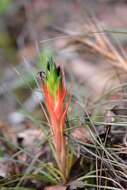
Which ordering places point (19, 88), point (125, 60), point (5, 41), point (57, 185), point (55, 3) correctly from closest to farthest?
1. point (57, 185)
2. point (125, 60)
3. point (19, 88)
4. point (5, 41)
5. point (55, 3)

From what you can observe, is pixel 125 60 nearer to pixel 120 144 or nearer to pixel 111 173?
pixel 120 144

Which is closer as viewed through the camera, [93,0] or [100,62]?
[100,62]

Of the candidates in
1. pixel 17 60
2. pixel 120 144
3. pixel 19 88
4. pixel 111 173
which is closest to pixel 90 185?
pixel 111 173

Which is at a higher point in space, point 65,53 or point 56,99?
point 56,99

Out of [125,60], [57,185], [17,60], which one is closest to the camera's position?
[57,185]

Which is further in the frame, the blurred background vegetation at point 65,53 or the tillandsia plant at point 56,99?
the blurred background vegetation at point 65,53

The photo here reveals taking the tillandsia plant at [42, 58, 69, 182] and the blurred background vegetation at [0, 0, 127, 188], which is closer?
the tillandsia plant at [42, 58, 69, 182]

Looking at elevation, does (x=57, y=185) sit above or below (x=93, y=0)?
below

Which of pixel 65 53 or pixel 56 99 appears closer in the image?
pixel 56 99
